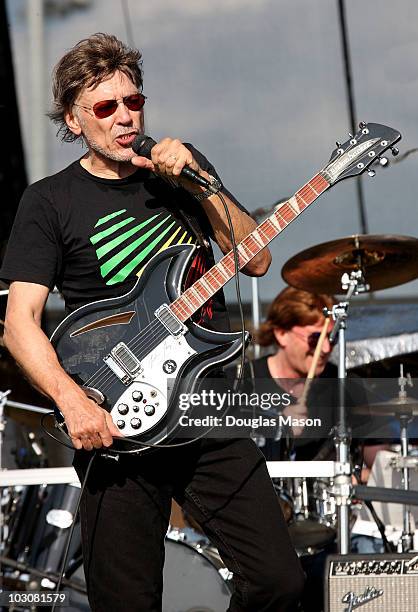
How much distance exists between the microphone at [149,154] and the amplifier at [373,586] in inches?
50.8

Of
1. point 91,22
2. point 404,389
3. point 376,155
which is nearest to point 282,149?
point 91,22

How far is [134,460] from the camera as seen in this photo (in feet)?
9.23

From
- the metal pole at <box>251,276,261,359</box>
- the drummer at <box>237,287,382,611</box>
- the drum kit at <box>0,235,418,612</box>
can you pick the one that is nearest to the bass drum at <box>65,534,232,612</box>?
the drum kit at <box>0,235,418,612</box>

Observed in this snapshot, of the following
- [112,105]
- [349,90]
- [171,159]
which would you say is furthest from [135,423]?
[349,90]

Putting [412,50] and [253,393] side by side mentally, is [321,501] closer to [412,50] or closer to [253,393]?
[253,393]

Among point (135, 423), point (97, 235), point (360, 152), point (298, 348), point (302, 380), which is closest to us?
point (135, 423)

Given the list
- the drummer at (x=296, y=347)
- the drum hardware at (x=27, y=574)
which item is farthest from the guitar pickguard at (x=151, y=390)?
the drum hardware at (x=27, y=574)

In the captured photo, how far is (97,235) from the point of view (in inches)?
115

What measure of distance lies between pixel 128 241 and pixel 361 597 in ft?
4.45

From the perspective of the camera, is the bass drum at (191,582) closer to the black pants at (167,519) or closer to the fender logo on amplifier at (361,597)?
the fender logo on amplifier at (361,597)

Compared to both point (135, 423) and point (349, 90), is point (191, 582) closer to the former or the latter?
point (135, 423)

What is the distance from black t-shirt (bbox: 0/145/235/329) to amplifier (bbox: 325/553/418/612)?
3.06 ft

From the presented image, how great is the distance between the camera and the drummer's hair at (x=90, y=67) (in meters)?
3.03

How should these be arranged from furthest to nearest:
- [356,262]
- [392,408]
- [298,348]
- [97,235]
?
[298,348] → [356,262] → [392,408] → [97,235]
